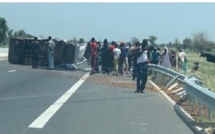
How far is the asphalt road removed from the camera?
457 inches

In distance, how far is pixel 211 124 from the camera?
12453 millimetres

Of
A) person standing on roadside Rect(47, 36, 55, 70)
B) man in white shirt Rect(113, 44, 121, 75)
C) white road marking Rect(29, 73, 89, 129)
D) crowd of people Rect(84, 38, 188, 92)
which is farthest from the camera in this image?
person standing on roadside Rect(47, 36, 55, 70)

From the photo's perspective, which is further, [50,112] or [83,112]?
[83,112]

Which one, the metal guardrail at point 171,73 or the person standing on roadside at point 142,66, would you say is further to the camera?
the metal guardrail at point 171,73

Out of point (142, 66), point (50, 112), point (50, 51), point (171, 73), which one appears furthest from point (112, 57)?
point (50, 112)

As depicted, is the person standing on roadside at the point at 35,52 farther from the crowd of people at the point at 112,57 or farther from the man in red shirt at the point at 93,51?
the man in red shirt at the point at 93,51

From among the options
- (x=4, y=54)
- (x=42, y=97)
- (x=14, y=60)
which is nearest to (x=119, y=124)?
(x=42, y=97)

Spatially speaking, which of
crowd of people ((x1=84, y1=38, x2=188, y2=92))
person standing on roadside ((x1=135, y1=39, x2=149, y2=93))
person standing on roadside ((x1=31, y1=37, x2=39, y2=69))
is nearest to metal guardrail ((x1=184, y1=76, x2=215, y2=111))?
person standing on roadside ((x1=135, y1=39, x2=149, y2=93))

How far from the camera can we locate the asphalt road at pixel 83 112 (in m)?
11.6

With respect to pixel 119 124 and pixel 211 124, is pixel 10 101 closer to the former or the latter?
pixel 119 124

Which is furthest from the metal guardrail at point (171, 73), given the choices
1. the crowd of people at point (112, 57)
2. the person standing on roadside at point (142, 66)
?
the crowd of people at point (112, 57)

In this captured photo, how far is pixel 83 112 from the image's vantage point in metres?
14.4

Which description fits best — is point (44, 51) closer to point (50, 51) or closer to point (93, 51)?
point (50, 51)

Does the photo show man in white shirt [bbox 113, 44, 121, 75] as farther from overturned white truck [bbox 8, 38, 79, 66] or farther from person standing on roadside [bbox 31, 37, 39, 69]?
person standing on roadside [bbox 31, 37, 39, 69]
